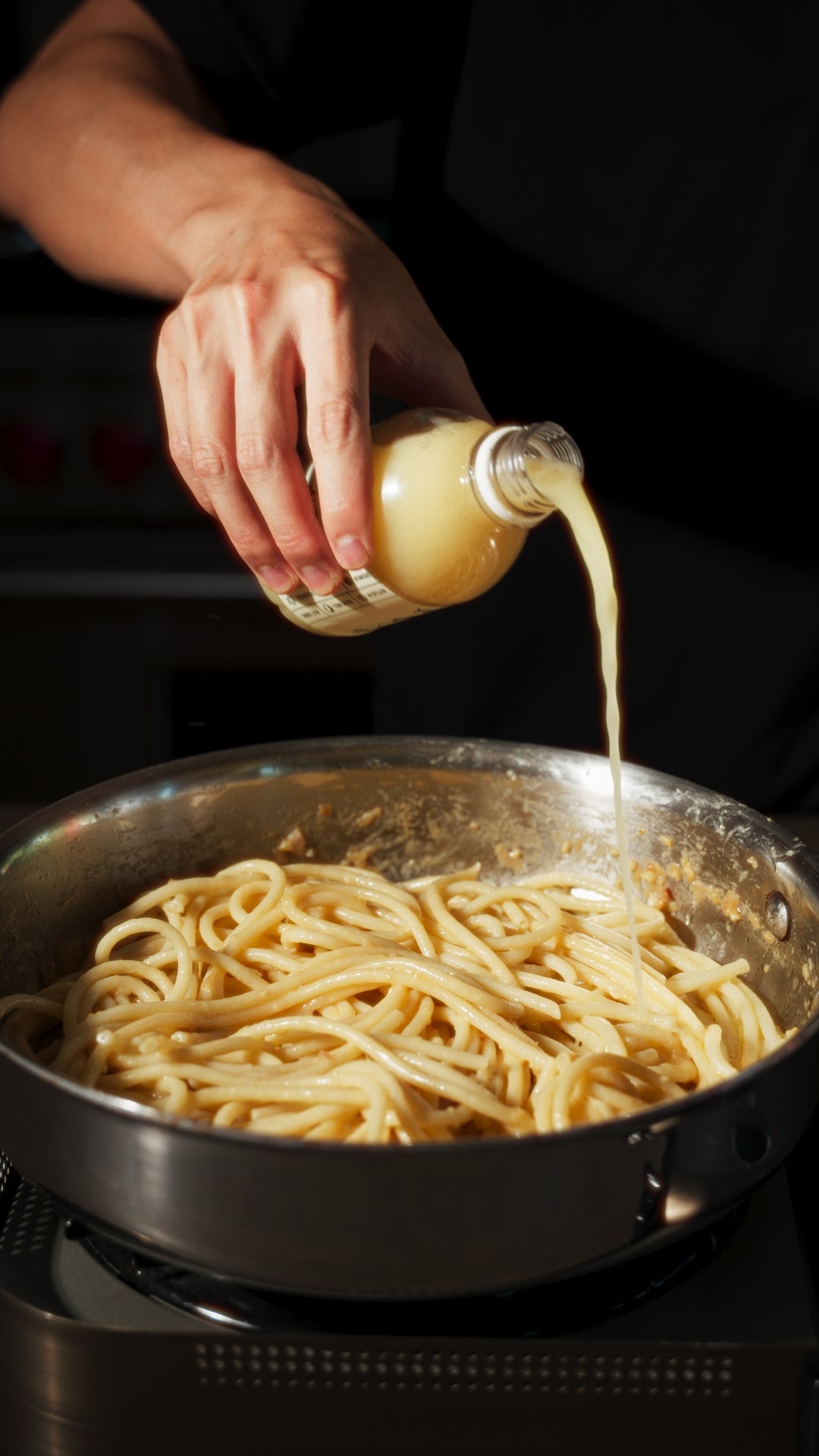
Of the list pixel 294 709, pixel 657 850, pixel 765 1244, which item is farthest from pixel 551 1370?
pixel 294 709

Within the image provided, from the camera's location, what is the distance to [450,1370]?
1112 mm

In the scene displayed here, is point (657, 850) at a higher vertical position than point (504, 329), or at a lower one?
lower

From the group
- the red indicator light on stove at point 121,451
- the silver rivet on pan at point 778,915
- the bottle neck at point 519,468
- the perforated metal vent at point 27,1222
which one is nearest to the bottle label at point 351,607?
the bottle neck at point 519,468

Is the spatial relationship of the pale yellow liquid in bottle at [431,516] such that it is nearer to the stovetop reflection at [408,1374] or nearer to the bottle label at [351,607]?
the bottle label at [351,607]

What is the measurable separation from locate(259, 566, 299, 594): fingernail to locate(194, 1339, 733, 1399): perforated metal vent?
818 mm

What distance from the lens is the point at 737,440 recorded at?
2.33 m

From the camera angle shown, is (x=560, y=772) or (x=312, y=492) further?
(x=560, y=772)

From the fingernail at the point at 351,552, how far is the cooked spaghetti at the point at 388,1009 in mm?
549

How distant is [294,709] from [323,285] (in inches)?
104

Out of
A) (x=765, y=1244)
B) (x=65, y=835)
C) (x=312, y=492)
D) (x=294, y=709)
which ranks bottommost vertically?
(x=294, y=709)

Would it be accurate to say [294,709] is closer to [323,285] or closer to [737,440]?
[737,440]

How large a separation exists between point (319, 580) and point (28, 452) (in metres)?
2.73

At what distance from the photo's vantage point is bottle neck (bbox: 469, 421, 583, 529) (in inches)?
50.6

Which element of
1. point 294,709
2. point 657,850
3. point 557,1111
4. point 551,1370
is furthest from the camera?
point 294,709
